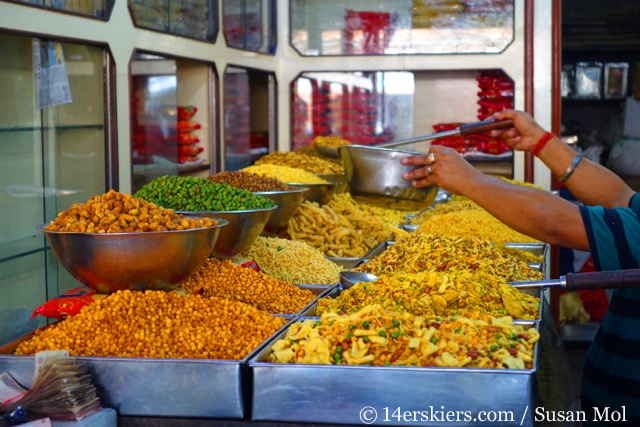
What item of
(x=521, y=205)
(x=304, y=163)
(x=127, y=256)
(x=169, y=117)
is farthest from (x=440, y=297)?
(x=169, y=117)

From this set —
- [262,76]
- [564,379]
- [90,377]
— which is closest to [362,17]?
[262,76]

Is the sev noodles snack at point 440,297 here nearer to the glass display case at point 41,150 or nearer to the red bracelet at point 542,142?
the red bracelet at point 542,142

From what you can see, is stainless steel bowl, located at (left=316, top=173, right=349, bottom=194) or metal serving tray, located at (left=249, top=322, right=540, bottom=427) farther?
stainless steel bowl, located at (left=316, top=173, right=349, bottom=194)

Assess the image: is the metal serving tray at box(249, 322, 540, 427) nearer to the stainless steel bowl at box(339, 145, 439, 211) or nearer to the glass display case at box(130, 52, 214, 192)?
the stainless steel bowl at box(339, 145, 439, 211)

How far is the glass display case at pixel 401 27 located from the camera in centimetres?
497

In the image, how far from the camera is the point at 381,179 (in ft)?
8.02

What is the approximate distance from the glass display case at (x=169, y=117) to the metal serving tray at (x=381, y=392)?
2073 millimetres

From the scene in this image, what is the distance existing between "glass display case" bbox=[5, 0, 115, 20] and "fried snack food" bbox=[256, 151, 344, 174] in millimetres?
1056

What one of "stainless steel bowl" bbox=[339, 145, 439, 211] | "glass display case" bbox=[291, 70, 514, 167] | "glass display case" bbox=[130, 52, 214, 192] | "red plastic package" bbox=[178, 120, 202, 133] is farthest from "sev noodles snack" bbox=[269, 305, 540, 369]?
"glass display case" bbox=[291, 70, 514, 167]

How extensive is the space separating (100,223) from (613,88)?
6342 mm

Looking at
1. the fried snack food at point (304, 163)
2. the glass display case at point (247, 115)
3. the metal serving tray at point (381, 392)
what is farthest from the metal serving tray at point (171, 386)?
the glass display case at point (247, 115)

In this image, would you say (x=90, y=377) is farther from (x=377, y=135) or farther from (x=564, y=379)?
(x=377, y=135)

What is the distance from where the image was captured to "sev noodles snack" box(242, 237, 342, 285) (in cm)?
239

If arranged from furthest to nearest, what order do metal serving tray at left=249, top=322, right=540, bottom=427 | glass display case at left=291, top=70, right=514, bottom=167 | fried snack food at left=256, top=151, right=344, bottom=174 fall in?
glass display case at left=291, top=70, right=514, bottom=167
fried snack food at left=256, top=151, right=344, bottom=174
metal serving tray at left=249, top=322, right=540, bottom=427
